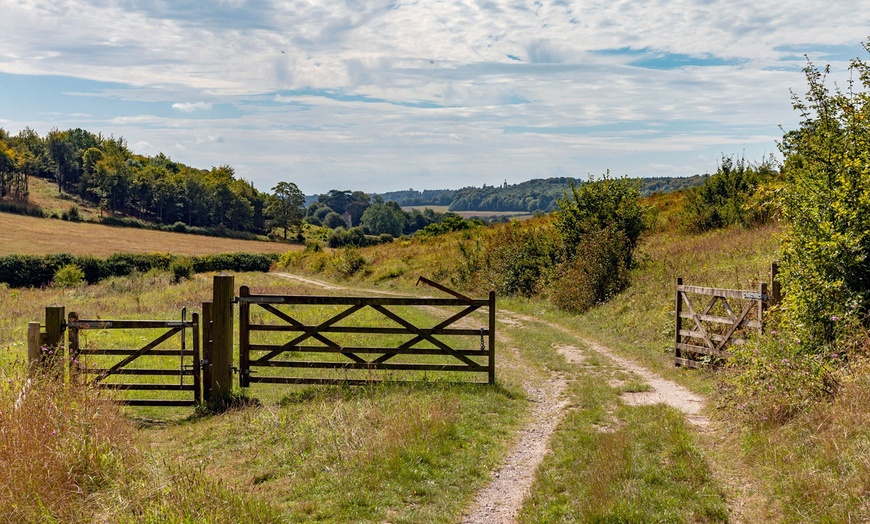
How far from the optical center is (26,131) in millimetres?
148125

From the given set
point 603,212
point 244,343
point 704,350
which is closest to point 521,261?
point 603,212

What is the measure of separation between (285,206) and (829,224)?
117 meters

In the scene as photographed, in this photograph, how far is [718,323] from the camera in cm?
1506

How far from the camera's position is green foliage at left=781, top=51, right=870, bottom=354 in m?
9.71

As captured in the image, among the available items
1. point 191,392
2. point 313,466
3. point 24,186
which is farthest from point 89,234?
point 313,466

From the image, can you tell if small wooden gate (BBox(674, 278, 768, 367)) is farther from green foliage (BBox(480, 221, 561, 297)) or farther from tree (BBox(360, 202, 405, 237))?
tree (BBox(360, 202, 405, 237))

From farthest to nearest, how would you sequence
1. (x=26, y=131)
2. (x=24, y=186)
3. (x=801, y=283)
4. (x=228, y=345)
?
(x=26, y=131) → (x=24, y=186) → (x=228, y=345) → (x=801, y=283)

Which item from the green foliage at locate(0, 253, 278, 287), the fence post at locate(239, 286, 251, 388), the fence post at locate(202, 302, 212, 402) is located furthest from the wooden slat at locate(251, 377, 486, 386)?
the green foliage at locate(0, 253, 278, 287)

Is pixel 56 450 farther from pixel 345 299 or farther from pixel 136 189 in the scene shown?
pixel 136 189

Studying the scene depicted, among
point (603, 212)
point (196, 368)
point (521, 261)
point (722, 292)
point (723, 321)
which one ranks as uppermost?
point (603, 212)

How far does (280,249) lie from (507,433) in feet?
302

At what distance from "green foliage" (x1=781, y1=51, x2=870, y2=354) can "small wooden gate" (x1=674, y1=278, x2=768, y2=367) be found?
2045 millimetres

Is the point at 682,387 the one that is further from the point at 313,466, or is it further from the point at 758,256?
the point at 758,256

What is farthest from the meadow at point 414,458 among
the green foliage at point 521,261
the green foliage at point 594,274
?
the green foliage at point 521,261
